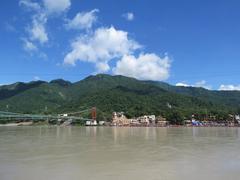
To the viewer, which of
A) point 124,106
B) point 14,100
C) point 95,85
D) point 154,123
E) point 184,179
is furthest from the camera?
point 95,85

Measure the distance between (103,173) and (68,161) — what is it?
4.01 meters

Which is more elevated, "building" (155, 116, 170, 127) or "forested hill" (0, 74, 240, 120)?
"forested hill" (0, 74, 240, 120)

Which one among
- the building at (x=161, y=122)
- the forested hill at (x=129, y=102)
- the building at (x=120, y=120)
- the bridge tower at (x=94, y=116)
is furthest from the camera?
the forested hill at (x=129, y=102)

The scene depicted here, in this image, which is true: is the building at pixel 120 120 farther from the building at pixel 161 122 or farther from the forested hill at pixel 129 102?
the building at pixel 161 122

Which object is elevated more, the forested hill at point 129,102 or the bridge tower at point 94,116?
the forested hill at point 129,102

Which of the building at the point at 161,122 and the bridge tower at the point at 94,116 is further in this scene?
the bridge tower at the point at 94,116

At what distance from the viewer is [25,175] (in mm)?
13664

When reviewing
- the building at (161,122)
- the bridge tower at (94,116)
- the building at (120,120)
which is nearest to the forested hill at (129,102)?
the building at (161,122)

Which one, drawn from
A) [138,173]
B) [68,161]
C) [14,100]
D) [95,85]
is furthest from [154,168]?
[95,85]

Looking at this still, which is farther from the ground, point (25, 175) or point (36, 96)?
point (36, 96)

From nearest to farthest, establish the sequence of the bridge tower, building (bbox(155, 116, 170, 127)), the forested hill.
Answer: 1. building (bbox(155, 116, 170, 127))
2. the bridge tower
3. the forested hill

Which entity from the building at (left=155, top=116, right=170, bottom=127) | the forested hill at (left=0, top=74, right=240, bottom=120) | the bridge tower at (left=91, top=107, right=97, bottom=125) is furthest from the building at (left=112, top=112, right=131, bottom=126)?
the building at (left=155, top=116, right=170, bottom=127)

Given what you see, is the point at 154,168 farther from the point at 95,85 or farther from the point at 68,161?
the point at 95,85

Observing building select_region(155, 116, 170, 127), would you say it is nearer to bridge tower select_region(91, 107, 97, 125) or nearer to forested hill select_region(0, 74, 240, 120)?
forested hill select_region(0, 74, 240, 120)
